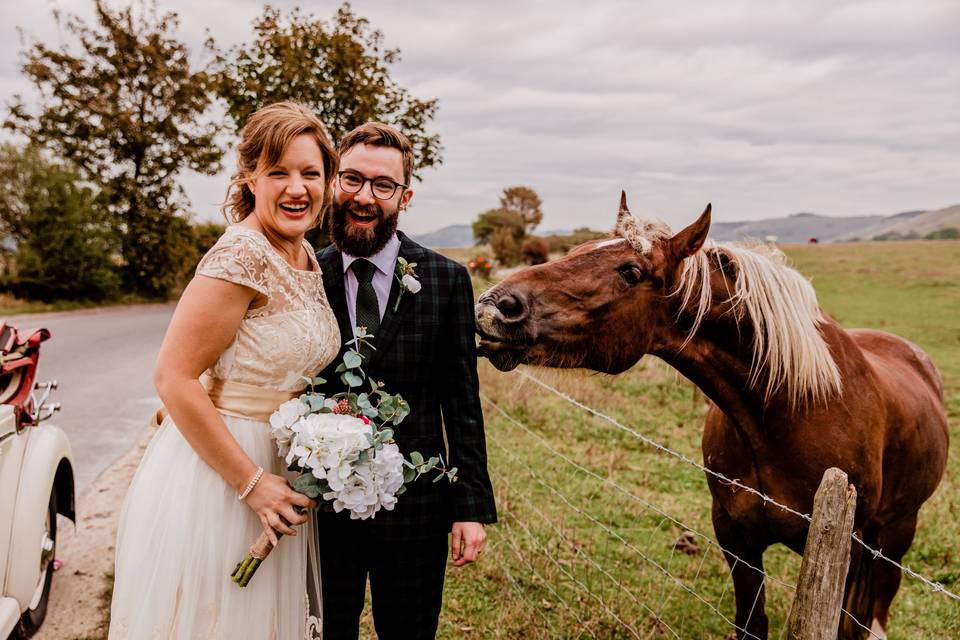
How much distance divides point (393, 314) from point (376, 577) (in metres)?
0.90

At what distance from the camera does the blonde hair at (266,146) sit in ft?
6.10

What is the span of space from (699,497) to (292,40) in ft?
53.0

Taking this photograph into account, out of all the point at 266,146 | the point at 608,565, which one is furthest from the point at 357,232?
the point at 608,565

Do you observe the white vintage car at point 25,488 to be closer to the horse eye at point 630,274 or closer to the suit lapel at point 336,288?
the suit lapel at point 336,288

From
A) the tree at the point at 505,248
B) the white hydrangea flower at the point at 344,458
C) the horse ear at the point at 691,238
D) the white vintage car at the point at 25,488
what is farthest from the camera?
the tree at the point at 505,248

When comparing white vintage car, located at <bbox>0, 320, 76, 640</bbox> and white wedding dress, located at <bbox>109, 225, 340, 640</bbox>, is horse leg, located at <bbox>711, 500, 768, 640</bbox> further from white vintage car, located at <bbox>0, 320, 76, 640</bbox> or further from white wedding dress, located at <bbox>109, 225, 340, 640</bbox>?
white vintage car, located at <bbox>0, 320, 76, 640</bbox>

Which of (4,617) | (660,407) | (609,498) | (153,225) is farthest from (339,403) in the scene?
(153,225)

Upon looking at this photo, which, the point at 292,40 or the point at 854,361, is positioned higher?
the point at 292,40

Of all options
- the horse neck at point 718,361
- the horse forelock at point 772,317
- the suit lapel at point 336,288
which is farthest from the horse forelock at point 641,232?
the suit lapel at point 336,288

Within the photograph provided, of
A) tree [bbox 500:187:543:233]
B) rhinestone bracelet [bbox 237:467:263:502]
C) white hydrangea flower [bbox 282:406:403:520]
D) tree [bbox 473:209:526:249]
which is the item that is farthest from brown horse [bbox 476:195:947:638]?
tree [bbox 500:187:543:233]

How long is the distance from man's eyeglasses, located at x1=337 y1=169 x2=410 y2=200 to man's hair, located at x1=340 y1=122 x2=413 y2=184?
10 cm

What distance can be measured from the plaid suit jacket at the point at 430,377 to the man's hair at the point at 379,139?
321 mm

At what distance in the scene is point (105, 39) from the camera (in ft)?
65.0

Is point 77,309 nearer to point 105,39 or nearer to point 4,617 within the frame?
point 105,39
